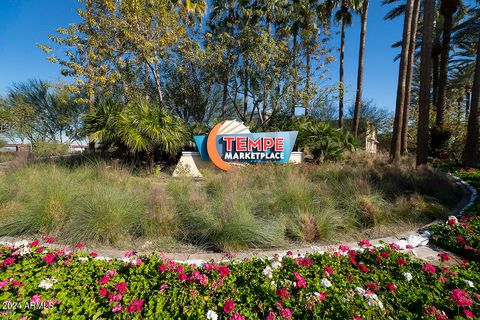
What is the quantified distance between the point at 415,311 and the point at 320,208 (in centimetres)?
243

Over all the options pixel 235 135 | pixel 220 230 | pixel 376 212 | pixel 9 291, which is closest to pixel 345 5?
pixel 235 135

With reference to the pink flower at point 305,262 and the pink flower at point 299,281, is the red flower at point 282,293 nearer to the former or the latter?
the pink flower at point 299,281

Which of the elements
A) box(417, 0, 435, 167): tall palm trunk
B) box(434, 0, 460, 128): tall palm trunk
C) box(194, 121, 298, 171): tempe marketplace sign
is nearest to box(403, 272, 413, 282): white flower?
box(194, 121, 298, 171): tempe marketplace sign

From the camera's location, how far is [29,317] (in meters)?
1.77

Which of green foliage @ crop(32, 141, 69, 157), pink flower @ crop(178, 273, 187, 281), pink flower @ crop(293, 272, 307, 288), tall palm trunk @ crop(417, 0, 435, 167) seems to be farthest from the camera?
green foliage @ crop(32, 141, 69, 157)

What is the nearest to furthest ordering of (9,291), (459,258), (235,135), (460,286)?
1. (9,291)
2. (460,286)
3. (459,258)
4. (235,135)

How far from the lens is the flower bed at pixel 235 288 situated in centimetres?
186

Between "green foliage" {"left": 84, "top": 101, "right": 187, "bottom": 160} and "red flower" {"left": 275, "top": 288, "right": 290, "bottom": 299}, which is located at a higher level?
"green foliage" {"left": 84, "top": 101, "right": 187, "bottom": 160}

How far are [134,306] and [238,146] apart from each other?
7.81 m

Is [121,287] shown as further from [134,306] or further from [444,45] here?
[444,45]

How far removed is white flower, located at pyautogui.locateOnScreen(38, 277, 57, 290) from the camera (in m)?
2.01

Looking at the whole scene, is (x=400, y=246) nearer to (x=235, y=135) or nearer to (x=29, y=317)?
(x=29, y=317)

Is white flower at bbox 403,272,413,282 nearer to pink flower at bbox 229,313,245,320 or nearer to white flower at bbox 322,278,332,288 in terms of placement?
white flower at bbox 322,278,332,288

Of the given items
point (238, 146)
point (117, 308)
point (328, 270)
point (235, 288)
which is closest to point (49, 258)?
point (117, 308)
